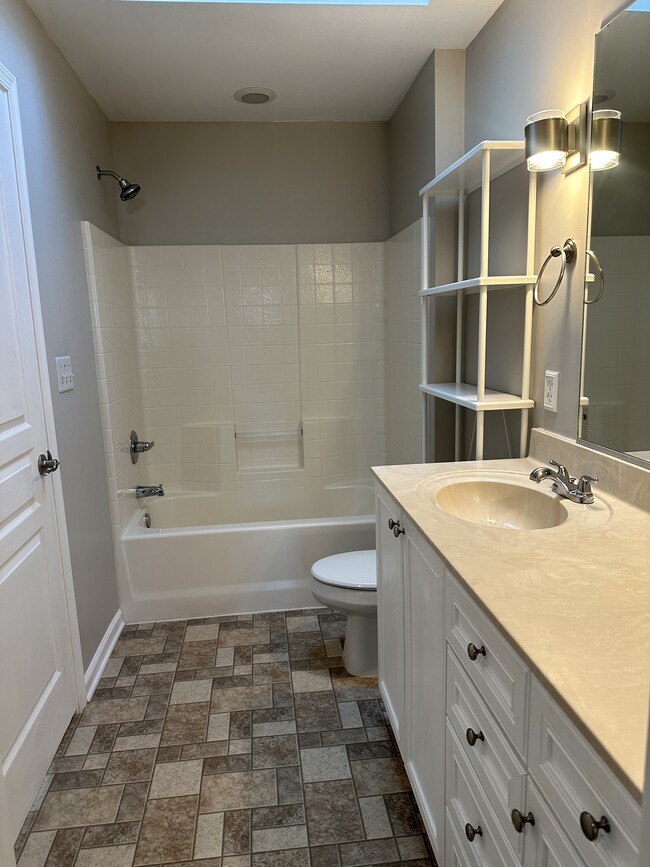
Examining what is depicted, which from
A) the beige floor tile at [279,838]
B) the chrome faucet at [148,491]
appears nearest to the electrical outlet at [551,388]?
the beige floor tile at [279,838]

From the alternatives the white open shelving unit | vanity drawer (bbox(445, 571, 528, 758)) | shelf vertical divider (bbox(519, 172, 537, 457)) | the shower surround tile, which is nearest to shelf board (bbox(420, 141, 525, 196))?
the white open shelving unit

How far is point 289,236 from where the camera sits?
3.29m

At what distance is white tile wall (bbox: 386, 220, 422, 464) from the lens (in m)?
2.77

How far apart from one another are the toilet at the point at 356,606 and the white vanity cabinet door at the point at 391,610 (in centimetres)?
25

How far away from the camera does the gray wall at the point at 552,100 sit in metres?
1.56

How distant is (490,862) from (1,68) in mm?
2264

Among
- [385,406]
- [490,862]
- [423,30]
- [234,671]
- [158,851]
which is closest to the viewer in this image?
[490,862]

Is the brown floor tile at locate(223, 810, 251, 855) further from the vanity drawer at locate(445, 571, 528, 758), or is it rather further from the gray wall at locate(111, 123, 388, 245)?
the gray wall at locate(111, 123, 388, 245)

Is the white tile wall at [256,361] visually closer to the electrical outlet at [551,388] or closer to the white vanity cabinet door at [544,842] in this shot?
the electrical outlet at [551,388]

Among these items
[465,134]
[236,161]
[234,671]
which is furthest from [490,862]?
[236,161]

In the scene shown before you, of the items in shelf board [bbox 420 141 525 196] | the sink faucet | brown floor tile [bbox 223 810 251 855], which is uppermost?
shelf board [bbox 420 141 525 196]

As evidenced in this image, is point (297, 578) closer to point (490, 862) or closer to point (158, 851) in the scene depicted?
point (158, 851)

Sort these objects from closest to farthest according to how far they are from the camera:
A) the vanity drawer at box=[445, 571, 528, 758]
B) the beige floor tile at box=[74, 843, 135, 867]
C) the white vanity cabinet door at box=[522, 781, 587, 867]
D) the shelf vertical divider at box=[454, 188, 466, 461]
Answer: the white vanity cabinet door at box=[522, 781, 587, 867] < the vanity drawer at box=[445, 571, 528, 758] < the beige floor tile at box=[74, 843, 135, 867] < the shelf vertical divider at box=[454, 188, 466, 461]

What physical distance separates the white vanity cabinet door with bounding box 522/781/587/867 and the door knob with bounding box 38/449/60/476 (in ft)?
5.24
